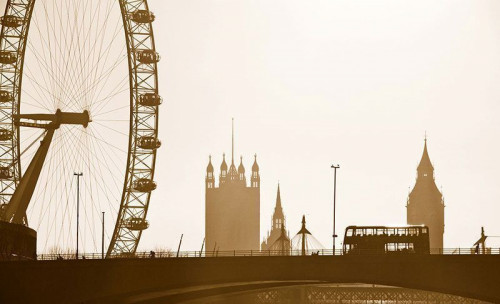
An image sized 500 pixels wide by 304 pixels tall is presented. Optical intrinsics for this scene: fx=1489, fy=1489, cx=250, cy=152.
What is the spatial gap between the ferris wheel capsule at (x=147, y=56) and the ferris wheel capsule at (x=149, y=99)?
3200 millimetres

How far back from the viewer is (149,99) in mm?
143750

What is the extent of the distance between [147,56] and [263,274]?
29495mm

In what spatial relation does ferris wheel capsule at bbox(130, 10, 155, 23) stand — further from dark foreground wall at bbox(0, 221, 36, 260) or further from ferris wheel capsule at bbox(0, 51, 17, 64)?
dark foreground wall at bbox(0, 221, 36, 260)

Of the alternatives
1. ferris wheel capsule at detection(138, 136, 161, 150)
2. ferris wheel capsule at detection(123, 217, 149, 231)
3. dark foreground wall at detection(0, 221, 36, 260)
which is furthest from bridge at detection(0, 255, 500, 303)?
ferris wheel capsule at detection(138, 136, 161, 150)

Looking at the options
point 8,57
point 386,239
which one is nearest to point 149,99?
point 8,57

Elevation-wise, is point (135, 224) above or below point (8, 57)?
below

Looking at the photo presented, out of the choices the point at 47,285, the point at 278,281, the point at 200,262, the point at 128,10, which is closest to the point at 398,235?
the point at 278,281

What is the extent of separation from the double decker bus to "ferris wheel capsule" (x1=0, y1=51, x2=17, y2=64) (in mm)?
36005

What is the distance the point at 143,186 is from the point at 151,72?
437 inches

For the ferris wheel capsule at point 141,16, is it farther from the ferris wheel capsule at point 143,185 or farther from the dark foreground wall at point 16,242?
the dark foreground wall at point 16,242

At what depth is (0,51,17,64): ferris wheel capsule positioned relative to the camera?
143 m

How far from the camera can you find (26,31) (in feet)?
468

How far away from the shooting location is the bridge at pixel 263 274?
4395 inches

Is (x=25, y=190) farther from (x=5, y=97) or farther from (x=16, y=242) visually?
(x=5, y=97)
